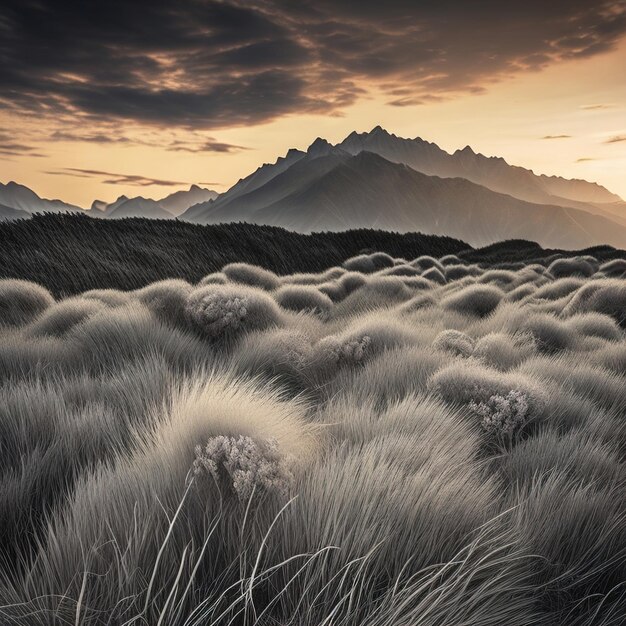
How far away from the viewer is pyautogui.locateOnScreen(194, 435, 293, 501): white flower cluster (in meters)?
1.94

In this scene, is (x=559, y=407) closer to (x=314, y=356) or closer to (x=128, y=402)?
(x=314, y=356)

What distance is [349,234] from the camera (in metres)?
21.4

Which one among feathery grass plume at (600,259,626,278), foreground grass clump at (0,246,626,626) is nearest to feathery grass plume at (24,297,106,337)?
foreground grass clump at (0,246,626,626)

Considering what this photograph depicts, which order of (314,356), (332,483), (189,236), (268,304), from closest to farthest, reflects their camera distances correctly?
(332,483), (314,356), (268,304), (189,236)

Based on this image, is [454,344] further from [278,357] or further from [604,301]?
[604,301]

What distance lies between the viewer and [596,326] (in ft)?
21.2

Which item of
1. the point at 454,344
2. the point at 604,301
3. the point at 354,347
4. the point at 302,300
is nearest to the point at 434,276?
the point at 604,301

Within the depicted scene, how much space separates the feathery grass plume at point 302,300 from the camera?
8.14 m

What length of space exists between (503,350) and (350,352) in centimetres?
156

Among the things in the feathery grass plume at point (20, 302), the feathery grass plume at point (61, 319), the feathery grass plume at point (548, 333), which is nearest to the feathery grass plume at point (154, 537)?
the feathery grass plume at point (61, 319)

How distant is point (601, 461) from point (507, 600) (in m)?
1.41

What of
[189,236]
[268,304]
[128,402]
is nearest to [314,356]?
[268,304]

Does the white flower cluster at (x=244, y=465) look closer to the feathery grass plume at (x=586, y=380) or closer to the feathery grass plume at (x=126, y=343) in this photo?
the feathery grass plume at (x=126, y=343)

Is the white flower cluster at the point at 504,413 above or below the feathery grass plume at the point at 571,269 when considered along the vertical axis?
above
